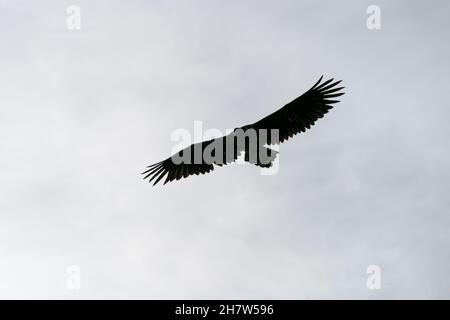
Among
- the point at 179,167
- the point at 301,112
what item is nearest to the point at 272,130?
the point at 301,112

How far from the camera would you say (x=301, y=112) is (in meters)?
14.9

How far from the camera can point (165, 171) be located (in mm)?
15898

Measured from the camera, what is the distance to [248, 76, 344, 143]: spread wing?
1463cm

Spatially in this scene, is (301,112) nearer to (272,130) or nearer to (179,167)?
(272,130)

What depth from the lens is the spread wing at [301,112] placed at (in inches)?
576

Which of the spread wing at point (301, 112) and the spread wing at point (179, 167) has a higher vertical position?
the spread wing at point (301, 112)

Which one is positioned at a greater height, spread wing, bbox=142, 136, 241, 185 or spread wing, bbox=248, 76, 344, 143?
spread wing, bbox=248, 76, 344, 143
